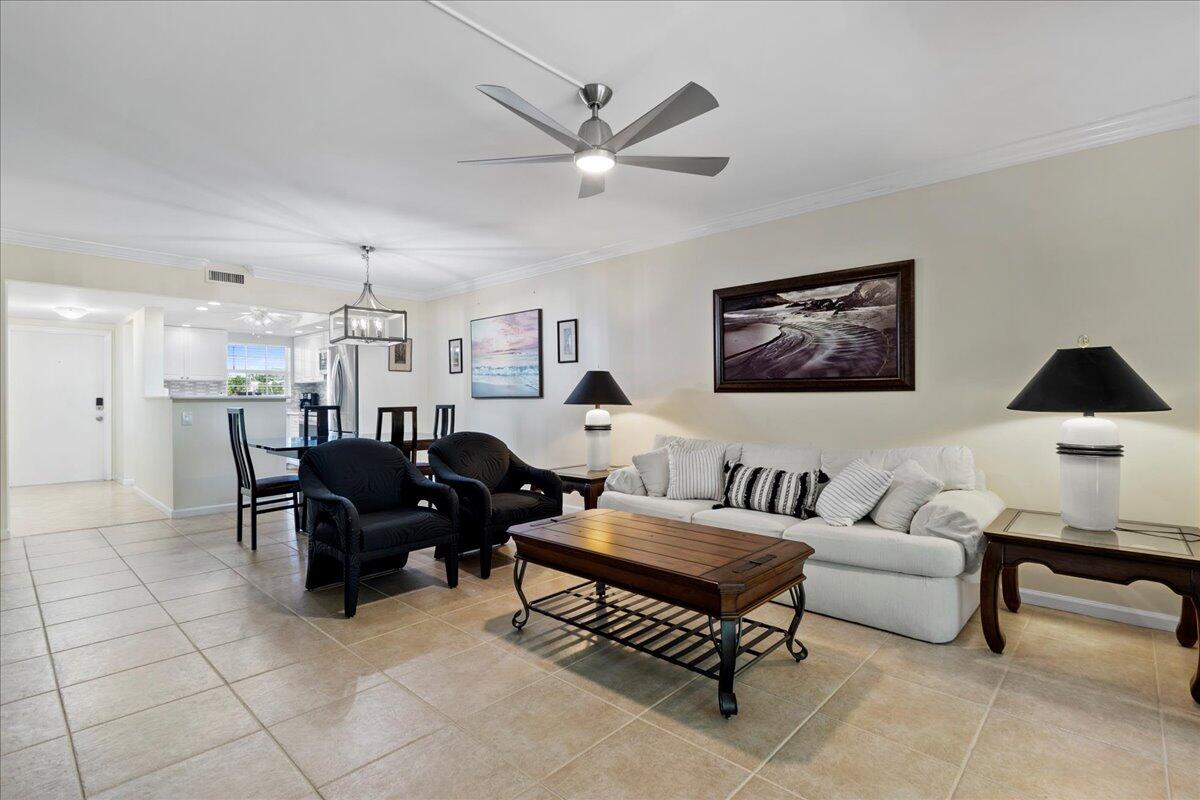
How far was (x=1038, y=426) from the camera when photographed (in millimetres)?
3197

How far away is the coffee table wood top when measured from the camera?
2.19 m

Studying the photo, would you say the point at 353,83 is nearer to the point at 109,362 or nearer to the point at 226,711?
the point at 226,711

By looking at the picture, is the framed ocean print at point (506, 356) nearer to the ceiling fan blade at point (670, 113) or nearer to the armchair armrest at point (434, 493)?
the armchair armrest at point (434, 493)

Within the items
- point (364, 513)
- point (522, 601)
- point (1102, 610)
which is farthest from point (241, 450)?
point (1102, 610)

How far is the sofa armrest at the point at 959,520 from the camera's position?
2.75m

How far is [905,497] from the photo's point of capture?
3041mm

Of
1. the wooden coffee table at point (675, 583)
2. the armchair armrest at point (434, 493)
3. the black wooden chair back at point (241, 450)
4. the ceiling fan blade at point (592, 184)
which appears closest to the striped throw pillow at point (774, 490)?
the wooden coffee table at point (675, 583)

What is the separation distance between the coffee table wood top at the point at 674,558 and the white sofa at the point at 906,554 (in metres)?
0.47

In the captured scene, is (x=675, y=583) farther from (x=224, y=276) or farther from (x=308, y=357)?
(x=308, y=357)

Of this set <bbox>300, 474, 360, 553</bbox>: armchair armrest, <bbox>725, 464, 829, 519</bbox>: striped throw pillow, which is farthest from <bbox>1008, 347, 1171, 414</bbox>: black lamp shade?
<bbox>300, 474, 360, 553</bbox>: armchair armrest

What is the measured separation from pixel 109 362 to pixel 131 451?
1660 mm

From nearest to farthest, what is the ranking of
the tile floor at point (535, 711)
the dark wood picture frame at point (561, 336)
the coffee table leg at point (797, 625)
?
1. the tile floor at point (535, 711)
2. the coffee table leg at point (797, 625)
3. the dark wood picture frame at point (561, 336)

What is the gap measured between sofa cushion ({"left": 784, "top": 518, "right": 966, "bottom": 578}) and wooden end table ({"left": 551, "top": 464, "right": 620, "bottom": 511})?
164 cm

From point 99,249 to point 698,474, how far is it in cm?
559
